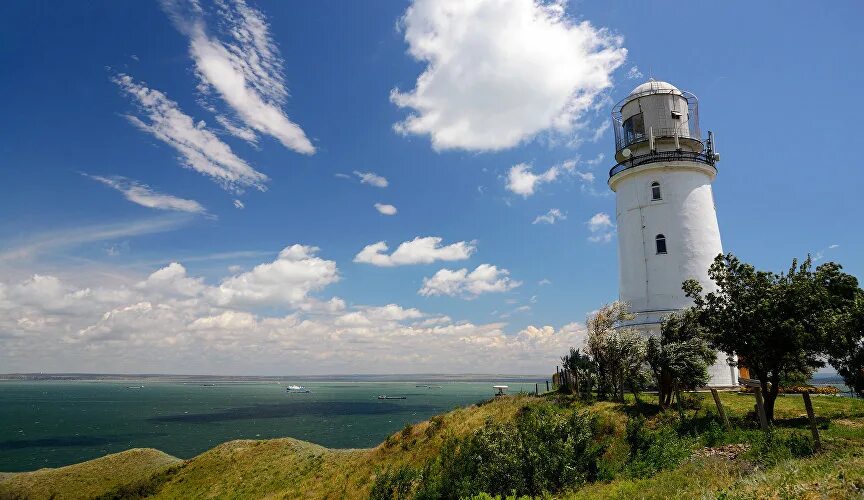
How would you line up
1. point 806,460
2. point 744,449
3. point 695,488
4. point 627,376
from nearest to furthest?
1. point 695,488
2. point 806,460
3. point 744,449
4. point 627,376

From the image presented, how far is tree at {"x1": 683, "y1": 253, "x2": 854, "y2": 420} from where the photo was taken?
58.0ft

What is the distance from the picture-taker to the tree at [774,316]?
17.7 m

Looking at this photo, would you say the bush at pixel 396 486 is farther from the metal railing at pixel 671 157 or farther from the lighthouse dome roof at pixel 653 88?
the lighthouse dome roof at pixel 653 88

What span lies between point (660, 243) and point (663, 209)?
7.47 ft

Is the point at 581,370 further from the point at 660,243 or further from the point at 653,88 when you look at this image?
the point at 653,88

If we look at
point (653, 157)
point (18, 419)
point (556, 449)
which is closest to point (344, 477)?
point (556, 449)

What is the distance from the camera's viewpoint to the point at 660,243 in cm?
3039

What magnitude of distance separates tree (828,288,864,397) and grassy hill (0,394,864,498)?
5.45 feet

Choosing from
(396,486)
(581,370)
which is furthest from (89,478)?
(581,370)

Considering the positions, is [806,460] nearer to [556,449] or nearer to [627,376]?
[556,449]

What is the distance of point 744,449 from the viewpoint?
50.7ft

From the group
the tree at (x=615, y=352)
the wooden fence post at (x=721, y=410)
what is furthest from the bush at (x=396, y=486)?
the wooden fence post at (x=721, y=410)

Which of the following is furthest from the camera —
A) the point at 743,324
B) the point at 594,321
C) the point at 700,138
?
the point at 700,138

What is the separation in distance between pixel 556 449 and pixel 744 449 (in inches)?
241
